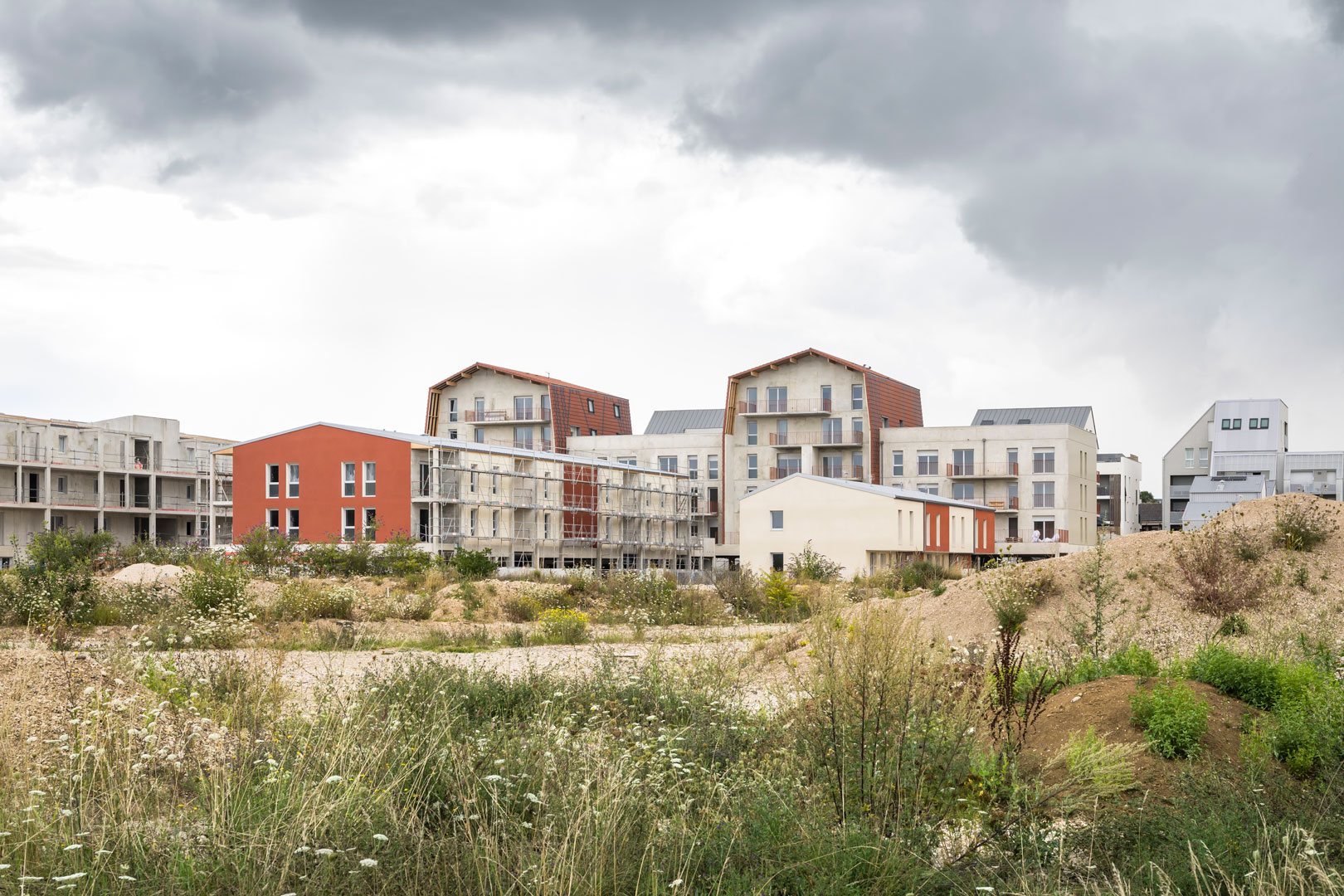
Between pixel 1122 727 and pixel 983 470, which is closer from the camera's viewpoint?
pixel 1122 727

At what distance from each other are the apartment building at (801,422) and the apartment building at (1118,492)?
31.2 m

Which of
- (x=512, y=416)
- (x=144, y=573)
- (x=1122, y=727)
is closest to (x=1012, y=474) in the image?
(x=512, y=416)

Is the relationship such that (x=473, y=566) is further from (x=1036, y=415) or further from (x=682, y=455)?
(x=1036, y=415)

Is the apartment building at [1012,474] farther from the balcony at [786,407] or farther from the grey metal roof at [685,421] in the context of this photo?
the grey metal roof at [685,421]

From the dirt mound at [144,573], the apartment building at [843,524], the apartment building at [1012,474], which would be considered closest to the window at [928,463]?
the apartment building at [1012,474]

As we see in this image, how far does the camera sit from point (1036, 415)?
87.3 m

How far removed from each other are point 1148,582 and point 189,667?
48.1 ft

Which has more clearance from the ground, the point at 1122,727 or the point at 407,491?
the point at 407,491

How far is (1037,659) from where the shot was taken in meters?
11.1

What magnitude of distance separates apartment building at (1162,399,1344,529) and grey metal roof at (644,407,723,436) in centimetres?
3518

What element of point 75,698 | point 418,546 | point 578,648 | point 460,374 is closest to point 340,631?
point 578,648

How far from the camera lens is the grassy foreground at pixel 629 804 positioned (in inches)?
173

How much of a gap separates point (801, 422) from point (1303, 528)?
4867 cm

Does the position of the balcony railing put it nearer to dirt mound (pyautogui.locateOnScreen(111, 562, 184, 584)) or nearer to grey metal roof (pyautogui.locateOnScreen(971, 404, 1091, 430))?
grey metal roof (pyautogui.locateOnScreen(971, 404, 1091, 430))
